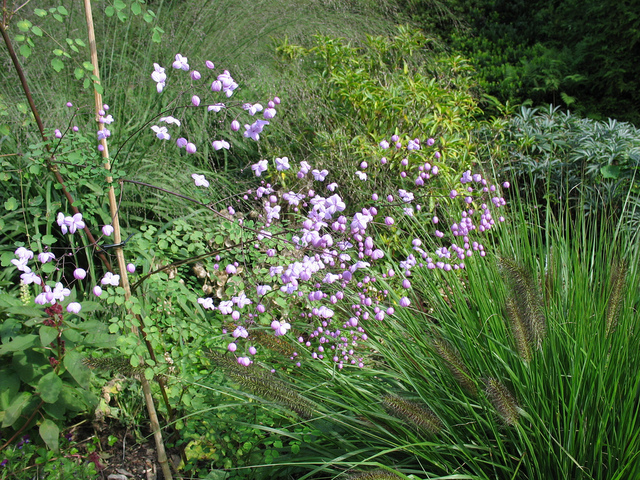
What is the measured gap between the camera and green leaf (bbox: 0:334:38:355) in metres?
1.78

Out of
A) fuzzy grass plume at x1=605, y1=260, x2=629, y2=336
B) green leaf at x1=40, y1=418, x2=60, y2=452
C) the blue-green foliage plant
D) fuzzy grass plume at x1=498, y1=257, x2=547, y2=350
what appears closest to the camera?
fuzzy grass plume at x1=498, y1=257, x2=547, y2=350

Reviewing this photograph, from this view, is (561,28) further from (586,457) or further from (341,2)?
(586,457)

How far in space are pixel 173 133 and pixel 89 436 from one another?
2234 mm

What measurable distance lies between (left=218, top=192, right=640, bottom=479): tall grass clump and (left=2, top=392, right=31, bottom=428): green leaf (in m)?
1.03

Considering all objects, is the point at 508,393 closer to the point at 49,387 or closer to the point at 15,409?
the point at 49,387

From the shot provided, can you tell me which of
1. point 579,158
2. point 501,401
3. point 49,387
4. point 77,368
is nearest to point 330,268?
point 77,368

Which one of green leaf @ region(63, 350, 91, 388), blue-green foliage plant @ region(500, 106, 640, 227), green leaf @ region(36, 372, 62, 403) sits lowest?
green leaf @ region(36, 372, 62, 403)

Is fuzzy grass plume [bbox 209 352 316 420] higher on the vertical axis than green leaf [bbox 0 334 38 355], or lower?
lower

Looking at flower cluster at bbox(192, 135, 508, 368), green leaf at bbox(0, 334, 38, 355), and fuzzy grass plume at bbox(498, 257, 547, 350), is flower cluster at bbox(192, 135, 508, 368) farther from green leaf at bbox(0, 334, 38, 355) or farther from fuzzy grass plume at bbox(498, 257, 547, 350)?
green leaf at bbox(0, 334, 38, 355)

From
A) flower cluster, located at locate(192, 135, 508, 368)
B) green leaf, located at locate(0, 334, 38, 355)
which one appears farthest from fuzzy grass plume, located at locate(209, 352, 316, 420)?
green leaf, located at locate(0, 334, 38, 355)

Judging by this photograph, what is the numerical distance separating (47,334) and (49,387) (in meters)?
0.20

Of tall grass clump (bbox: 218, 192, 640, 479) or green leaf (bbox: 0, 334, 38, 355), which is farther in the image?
green leaf (bbox: 0, 334, 38, 355)

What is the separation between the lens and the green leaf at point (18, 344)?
178 centimetres

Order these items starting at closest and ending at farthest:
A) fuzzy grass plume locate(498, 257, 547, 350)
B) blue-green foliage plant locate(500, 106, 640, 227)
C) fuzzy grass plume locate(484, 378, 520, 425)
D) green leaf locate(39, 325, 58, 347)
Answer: fuzzy grass plume locate(484, 378, 520, 425) → fuzzy grass plume locate(498, 257, 547, 350) → green leaf locate(39, 325, 58, 347) → blue-green foliage plant locate(500, 106, 640, 227)
